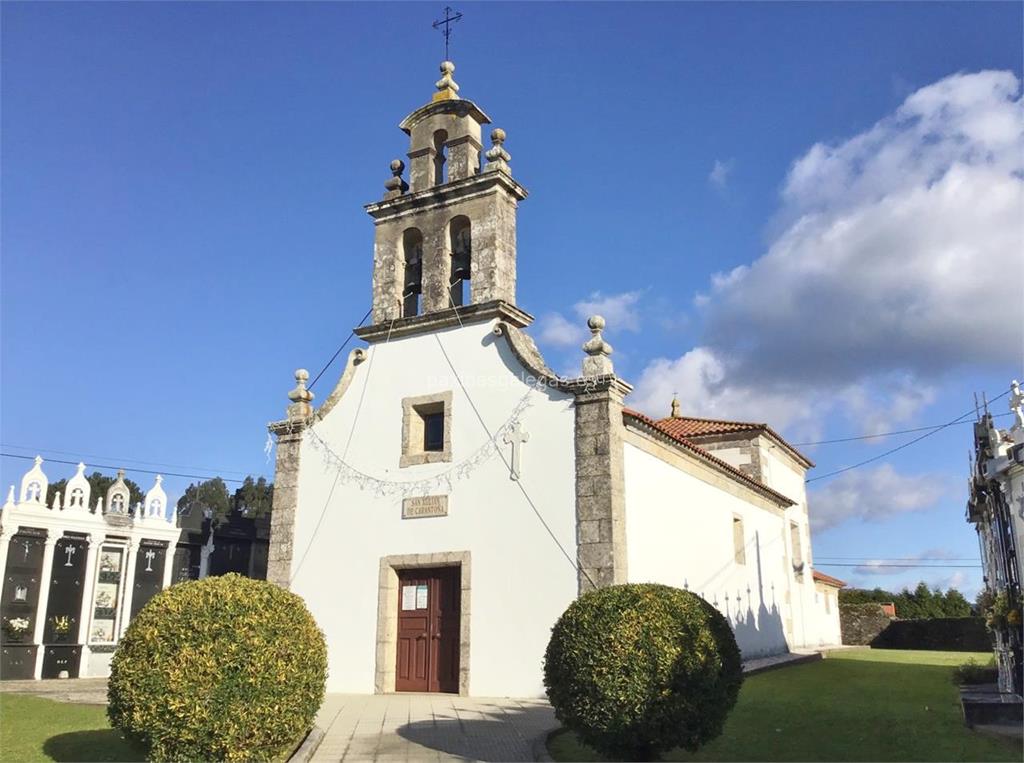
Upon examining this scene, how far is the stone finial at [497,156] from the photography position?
Answer: 578 inches

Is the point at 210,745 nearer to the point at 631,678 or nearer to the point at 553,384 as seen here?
the point at 631,678

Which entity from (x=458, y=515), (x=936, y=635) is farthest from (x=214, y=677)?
(x=936, y=635)

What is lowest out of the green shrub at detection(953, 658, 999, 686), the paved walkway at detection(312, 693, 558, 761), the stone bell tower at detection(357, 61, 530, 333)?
the paved walkway at detection(312, 693, 558, 761)

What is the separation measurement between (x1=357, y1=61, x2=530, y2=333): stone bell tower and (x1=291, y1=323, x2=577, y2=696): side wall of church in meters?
0.61

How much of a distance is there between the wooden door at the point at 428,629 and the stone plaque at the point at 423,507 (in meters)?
0.90

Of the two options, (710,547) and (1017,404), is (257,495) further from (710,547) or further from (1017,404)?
(1017,404)

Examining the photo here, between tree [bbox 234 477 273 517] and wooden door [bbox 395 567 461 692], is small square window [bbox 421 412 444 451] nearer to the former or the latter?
wooden door [bbox 395 567 461 692]

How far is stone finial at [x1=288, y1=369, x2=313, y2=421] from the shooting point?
51.8ft

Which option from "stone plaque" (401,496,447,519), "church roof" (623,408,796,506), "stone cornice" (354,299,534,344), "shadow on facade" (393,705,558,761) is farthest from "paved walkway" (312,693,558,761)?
"stone cornice" (354,299,534,344)

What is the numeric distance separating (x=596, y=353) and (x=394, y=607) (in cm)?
533

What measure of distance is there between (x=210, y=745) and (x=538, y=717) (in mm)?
4338

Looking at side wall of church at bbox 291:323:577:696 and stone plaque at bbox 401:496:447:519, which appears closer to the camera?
side wall of church at bbox 291:323:577:696

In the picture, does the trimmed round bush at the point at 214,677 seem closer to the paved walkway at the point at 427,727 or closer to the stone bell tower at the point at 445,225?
the paved walkway at the point at 427,727

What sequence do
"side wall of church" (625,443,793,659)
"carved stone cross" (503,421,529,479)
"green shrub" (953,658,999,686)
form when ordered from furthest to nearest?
"side wall of church" (625,443,793,659) → "carved stone cross" (503,421,529,479) → "green shrub" (953,658,999,686)
